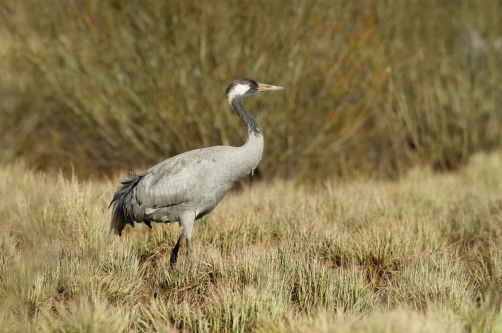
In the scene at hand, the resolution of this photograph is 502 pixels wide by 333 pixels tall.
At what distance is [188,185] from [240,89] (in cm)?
108

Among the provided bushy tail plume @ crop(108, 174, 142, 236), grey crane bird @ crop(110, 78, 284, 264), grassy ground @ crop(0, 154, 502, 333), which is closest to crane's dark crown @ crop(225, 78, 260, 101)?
grey crane bird @ crop(110, 78, 284, 264)

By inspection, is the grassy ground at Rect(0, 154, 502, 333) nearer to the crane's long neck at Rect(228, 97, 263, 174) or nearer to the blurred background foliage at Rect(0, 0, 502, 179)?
the crane's long neck at Rect(228, 97, 263, 174)

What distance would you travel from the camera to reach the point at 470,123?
12641 millimetres

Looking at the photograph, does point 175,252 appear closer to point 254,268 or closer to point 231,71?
point 254,268

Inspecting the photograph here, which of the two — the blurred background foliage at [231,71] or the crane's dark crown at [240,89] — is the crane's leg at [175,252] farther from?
the blurred background foliage at [231,71]

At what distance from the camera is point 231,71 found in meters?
9.77

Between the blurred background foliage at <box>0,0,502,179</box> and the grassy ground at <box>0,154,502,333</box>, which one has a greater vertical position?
the blurred background foliage at <box>0,0,502,179</box>

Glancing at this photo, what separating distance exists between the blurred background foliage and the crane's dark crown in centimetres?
358

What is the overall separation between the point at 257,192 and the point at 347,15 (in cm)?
375

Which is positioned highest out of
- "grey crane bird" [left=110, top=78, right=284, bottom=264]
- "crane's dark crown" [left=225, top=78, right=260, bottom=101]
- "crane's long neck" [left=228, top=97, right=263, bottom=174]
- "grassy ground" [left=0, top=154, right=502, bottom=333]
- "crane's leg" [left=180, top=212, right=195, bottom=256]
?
"crane's dark crown" [left=225, top=78, right=260, bottom=101]

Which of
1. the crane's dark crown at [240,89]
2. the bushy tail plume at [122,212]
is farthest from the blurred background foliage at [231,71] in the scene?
the crane's dark crown at [240,89]

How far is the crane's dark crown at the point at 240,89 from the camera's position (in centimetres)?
596

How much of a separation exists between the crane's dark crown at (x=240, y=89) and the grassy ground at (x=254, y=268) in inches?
43.8

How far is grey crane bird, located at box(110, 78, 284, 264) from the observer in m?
5.43
